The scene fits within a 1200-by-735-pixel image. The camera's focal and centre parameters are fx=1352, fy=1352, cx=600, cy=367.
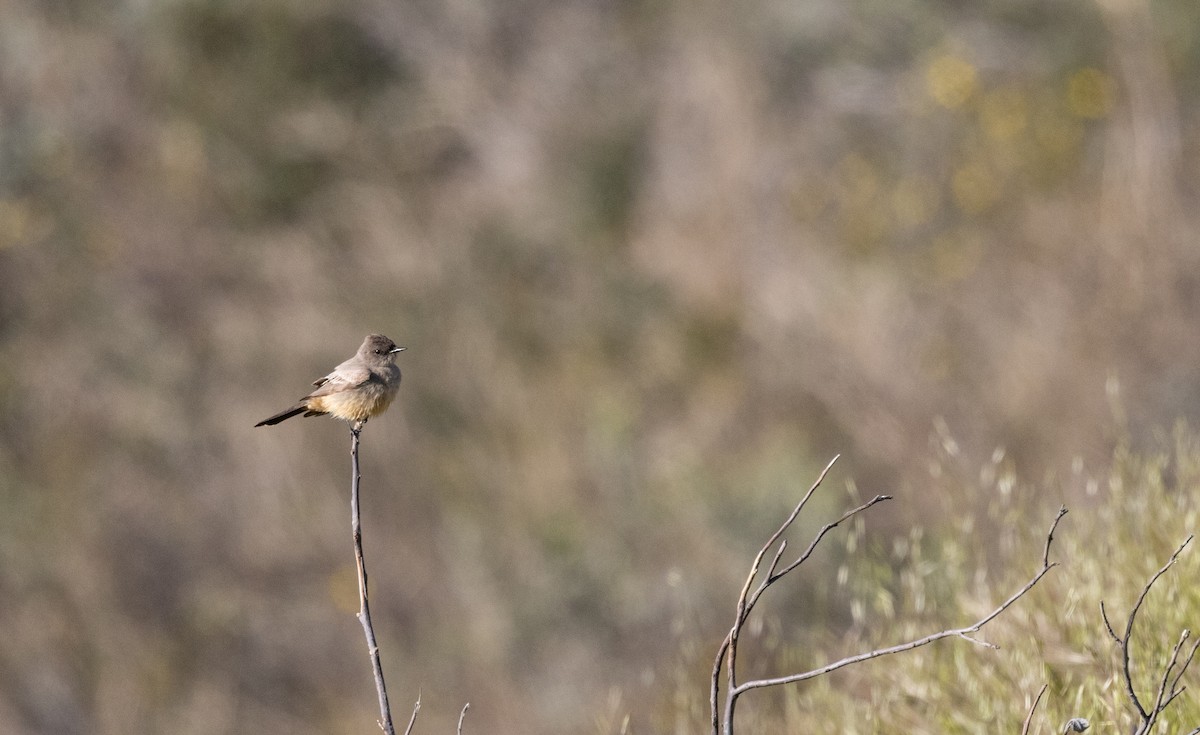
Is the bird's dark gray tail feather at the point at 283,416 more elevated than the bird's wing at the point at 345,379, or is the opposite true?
the bird's wing at the point at 345,379

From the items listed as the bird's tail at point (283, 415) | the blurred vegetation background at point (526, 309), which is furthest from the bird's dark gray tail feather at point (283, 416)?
the blurred vegetation background at point (526, 309)

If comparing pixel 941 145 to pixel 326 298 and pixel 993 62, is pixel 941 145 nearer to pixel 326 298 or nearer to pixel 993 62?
pixel 993 62

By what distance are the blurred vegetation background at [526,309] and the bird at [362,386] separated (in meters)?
3.06

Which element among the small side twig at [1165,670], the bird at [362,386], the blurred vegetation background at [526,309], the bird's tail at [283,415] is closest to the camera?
the small side twig at [1165,670]

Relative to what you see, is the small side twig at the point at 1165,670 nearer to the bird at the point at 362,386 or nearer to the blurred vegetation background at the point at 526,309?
the bird at the point at 362,386

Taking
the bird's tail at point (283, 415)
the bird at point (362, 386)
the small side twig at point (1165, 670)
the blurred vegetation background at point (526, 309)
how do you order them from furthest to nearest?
the blurred vegetation background at point (526, 309), the bird at point (362, 386), the bird's tail at point (283, 415), the small side twig at point (1165, 670)

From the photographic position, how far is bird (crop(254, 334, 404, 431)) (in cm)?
319

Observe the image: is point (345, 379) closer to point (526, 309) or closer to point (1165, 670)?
point (1165, 670)

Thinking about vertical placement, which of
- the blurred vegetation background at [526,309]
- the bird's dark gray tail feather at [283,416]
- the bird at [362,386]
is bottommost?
the bird's dark gray tail feather at [283,416]

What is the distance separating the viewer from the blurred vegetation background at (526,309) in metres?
7.21

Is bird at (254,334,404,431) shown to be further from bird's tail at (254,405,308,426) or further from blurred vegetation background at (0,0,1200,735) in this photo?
blurred vegetation background at (0,0,1200,735)

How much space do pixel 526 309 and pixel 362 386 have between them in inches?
232

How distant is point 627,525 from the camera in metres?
7.55

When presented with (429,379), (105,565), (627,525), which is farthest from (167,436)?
(627,525)
